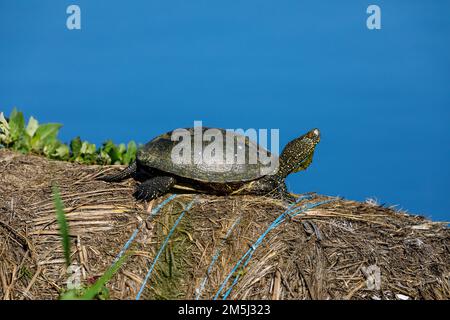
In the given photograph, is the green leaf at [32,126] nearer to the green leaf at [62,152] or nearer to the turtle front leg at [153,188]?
the green leaf at [62,152]

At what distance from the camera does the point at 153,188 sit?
5727 mm

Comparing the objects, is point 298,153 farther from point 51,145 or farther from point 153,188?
point 51,145

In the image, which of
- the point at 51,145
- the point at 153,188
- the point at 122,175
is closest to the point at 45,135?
the point at 51,145

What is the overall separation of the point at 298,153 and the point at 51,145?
12.3 feet

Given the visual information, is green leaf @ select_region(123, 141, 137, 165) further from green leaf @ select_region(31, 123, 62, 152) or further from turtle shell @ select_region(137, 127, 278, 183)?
turtle shell @ select_region(137, 127, 278, 183)

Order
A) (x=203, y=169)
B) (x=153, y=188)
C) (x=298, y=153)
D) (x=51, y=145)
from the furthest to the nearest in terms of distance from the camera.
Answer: (x=51, y=145) → (x=298, y=153) → (x=203, y=169) → (x=153, y=188)

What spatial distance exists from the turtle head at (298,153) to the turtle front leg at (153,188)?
1.41m

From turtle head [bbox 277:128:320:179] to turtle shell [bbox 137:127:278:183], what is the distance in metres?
0.18

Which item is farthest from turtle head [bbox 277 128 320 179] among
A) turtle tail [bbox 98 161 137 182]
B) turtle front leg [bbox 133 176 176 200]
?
turtle tail [bbox 98 161 137 182]

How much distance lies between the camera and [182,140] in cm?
629

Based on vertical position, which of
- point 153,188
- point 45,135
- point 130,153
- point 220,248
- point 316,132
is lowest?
point 220,248
